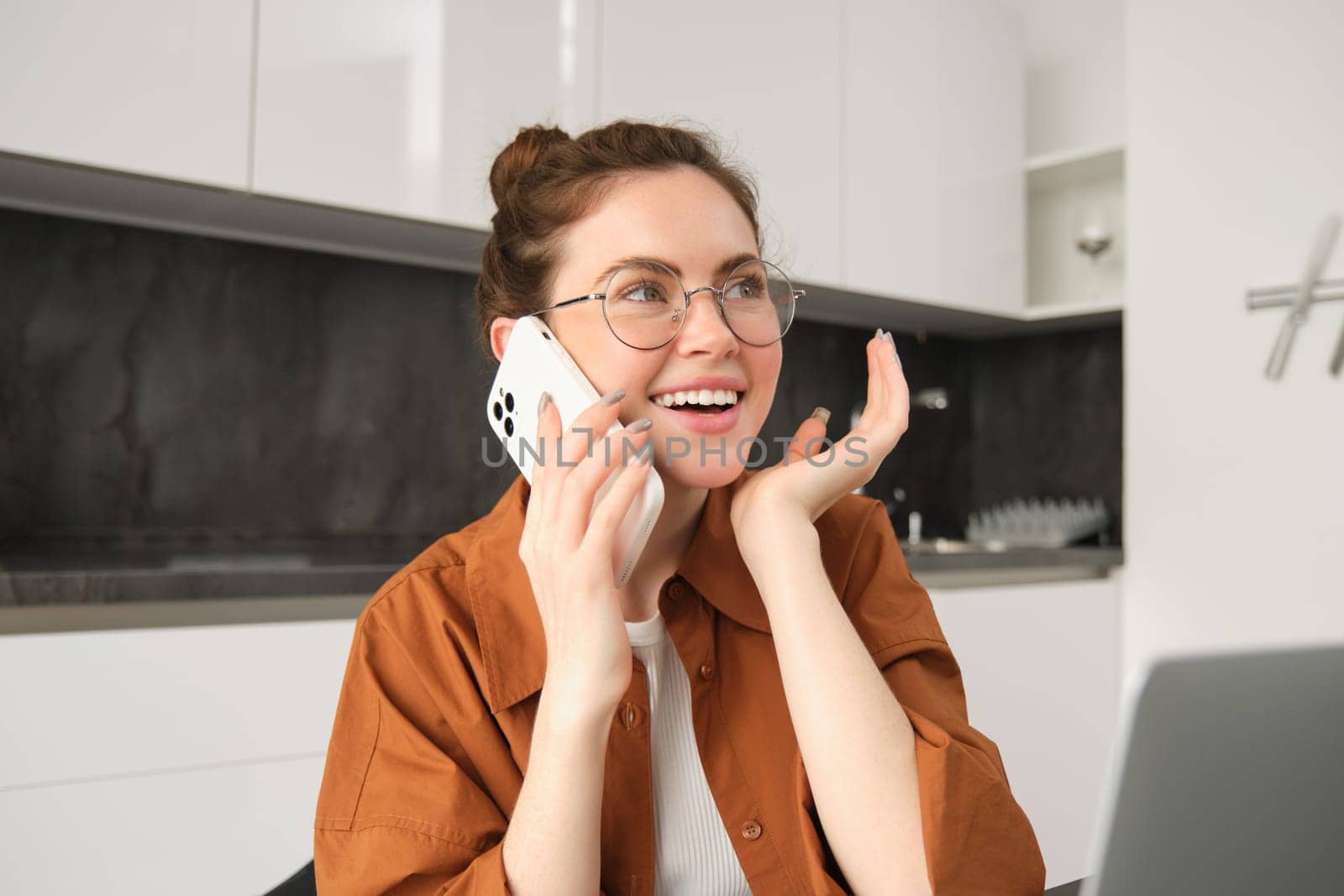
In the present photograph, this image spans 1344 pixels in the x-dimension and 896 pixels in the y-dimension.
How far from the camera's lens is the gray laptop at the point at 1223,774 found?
397 mm

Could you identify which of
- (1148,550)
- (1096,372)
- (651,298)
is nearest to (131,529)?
(651,298)

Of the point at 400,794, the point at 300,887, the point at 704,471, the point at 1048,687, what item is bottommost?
the point at 1048,687

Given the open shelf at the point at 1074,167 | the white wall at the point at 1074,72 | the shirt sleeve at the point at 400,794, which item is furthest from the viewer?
the white wall at the point at 1074,72

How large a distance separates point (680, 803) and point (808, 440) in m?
0.40

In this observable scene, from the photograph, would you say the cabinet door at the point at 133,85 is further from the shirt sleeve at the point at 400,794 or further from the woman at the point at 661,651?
the shirt sleeve at the point at 400,794

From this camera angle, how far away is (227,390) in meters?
2.15

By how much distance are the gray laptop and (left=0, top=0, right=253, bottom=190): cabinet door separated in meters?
1.73

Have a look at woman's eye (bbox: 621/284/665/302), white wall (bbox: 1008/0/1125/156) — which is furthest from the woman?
white wall (bbox: 1008/0/1125/156)

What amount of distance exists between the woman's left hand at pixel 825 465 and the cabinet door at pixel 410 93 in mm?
1096

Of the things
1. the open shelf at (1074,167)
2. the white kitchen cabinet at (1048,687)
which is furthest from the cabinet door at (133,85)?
the open shelf at (1074,167)

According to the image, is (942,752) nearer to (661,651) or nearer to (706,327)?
(661,651)

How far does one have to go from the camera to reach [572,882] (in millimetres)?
801

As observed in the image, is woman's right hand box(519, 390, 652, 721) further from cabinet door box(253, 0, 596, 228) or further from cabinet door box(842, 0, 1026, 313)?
cabinet door box(842, 0, 1026, 313)

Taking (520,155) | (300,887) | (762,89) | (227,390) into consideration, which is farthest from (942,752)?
(762,89)
